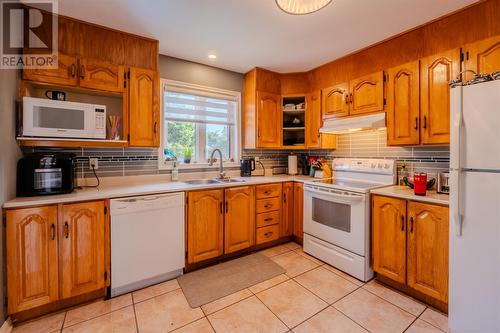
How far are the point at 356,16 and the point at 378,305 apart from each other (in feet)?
7.98

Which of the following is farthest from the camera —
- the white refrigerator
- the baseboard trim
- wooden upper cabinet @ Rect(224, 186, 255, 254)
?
wooden upper cabinet @ Rect(224, 186, 255, 254)

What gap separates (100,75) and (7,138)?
0.87 meters

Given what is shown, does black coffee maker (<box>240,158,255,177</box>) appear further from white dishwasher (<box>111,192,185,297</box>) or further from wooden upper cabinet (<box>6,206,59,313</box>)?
wooden upper cabinet (<box>6,206,59,313</box>)

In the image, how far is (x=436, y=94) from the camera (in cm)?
195

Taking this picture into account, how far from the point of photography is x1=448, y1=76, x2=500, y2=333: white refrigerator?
1.29 metres

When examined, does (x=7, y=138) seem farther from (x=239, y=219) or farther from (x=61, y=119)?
(x=239, y=219)

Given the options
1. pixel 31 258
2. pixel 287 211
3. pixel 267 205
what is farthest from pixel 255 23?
pixel 31 258

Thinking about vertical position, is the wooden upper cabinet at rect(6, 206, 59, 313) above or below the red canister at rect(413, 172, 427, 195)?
below

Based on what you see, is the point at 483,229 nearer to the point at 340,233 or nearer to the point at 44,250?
the point at 340,233

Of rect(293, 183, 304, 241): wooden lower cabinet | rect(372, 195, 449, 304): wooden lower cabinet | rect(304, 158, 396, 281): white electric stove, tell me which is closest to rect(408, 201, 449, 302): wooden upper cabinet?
rect(372, 195, 449, 304): wooden lower cabinet

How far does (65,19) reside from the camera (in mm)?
1949

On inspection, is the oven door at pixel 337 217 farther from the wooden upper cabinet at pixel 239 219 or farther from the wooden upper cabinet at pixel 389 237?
the wooden upper cabinet at pixel 239 219

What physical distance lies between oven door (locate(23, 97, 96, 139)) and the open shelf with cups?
94.5 inches

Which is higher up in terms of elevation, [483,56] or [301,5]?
[301,5]
